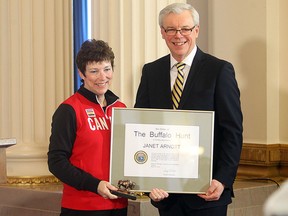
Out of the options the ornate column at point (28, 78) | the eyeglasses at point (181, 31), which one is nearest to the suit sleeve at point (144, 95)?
the eyeglasses at point (181, 31)

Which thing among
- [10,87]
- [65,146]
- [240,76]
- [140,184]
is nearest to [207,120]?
[140,184]

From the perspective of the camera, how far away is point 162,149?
254 cm

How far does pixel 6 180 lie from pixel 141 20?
5.89 ft

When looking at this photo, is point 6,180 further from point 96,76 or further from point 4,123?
point 96,76

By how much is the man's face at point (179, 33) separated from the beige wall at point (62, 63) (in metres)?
2.76

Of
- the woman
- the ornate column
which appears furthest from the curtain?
the woman

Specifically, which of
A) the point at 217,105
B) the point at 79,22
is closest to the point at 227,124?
the point at 217,105

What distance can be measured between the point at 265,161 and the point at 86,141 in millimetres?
2916

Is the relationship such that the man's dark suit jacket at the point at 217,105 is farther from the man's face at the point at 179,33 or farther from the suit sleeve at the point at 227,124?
the man's face at the point at 179,33

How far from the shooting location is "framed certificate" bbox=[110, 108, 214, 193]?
8.23ft

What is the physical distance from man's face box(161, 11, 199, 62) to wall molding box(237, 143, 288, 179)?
2.81m

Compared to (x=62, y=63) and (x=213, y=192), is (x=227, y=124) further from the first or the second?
(x=62, y=63)

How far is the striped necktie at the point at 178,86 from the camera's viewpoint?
2.64m

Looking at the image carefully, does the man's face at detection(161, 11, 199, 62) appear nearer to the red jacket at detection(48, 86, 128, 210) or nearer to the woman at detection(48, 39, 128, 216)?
the woman at detection(48, 39, 128, 216)
